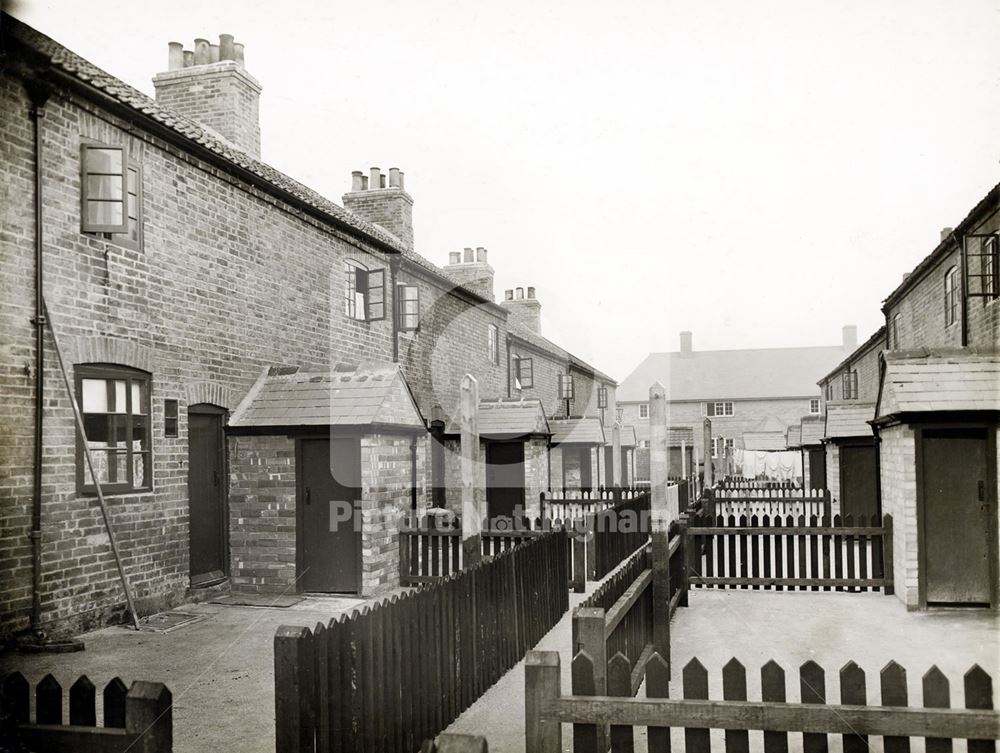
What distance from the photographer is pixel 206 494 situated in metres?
11.0

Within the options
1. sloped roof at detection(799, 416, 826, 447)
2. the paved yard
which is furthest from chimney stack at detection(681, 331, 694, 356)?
the paved yard

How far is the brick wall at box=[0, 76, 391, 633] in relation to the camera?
7.99 m

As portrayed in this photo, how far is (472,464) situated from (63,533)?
4509mm

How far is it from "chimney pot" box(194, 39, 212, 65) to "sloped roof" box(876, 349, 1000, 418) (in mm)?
12585

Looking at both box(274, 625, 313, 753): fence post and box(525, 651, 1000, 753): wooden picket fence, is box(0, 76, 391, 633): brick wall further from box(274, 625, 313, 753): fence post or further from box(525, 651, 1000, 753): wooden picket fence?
box(525, 651, 1000, 753): wooden picket fence

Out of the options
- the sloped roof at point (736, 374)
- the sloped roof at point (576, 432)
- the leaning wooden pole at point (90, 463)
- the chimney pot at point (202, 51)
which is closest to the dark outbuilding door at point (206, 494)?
the leaning wooden pole at point (90, 463)

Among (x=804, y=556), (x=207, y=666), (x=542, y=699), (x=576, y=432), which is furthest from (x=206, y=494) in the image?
(x=576, y=432)

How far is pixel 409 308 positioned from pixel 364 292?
92.0 inches

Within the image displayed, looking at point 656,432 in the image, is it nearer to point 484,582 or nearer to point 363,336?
point 484,582

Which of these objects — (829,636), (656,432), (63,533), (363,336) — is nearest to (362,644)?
(656,432)

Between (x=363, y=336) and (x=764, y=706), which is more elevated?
(x=363, y=336)

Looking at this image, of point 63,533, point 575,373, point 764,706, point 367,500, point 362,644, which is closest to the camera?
point 764,706

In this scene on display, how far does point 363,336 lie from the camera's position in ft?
53.9

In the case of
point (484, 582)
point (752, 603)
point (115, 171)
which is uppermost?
point (115, 171)
